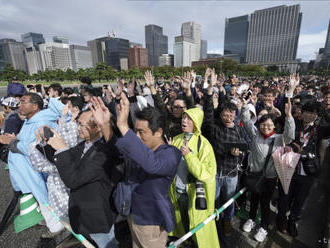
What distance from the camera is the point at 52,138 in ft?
5.71

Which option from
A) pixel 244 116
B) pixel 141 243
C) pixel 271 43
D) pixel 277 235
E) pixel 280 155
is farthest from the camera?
pixel 271 43

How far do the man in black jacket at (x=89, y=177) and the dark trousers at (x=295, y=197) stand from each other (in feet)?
8.06

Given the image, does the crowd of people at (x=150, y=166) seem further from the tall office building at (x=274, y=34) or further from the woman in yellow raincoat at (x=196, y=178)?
the tall office building at (x=274, y=34)

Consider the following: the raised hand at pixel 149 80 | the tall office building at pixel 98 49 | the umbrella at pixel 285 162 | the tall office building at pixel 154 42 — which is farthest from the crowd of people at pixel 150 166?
the tall office building at pixel 154 42

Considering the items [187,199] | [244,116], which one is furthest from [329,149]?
[187,199]

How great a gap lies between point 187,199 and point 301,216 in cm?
210

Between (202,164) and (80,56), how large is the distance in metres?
160

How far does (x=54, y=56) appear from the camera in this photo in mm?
126375

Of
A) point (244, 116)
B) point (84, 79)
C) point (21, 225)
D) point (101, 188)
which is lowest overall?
point (21, 225)

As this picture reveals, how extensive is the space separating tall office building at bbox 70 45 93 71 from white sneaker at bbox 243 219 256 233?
154 metres

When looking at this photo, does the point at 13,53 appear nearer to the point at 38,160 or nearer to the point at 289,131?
the point at 38,160

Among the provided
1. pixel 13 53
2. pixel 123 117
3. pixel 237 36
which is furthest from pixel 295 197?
pixel 13 53

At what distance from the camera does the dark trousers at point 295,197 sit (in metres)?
2.59

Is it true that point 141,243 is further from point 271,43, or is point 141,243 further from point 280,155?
point 271,43
